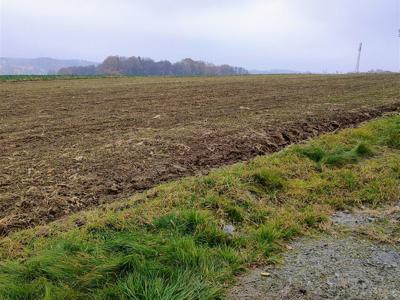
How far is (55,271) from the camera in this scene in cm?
331

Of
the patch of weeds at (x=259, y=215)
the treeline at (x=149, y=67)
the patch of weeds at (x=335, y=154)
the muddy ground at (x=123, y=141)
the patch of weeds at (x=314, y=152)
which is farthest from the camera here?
the treeline at (x=149, y=67)

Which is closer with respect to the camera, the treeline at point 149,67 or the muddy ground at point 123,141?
the muddy ground at point 123,141

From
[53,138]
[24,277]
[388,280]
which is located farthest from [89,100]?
[388,280]

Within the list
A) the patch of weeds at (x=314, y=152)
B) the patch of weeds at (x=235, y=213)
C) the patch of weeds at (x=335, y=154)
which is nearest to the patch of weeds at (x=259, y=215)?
the patch of weeds at (x=235, y=213)

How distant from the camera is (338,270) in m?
3.53

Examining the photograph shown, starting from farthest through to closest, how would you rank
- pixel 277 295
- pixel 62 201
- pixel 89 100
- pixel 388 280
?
pixel 89 100 → pixel 62 201 → pixel 388 280 → pixel 277 295

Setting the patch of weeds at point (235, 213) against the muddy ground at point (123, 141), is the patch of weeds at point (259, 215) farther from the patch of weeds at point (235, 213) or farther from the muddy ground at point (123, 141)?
the muddy ground at point (123, 141)

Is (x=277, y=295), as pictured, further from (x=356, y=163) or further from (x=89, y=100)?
(x=89, y=100)

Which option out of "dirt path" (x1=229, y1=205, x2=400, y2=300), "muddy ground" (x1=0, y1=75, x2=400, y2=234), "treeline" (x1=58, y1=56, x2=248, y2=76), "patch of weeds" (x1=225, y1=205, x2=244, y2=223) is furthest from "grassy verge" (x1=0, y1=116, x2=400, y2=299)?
"treeline" (x1=58, y1=56, x2=248, y2=76)

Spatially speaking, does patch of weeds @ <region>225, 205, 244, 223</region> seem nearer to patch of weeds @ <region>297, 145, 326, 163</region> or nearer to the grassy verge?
the grassy verge

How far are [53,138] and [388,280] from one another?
716 cm

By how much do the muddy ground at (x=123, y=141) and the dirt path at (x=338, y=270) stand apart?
262cm

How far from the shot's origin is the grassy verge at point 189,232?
3.21 m

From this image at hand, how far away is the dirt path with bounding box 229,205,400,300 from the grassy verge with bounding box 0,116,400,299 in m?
0.19
